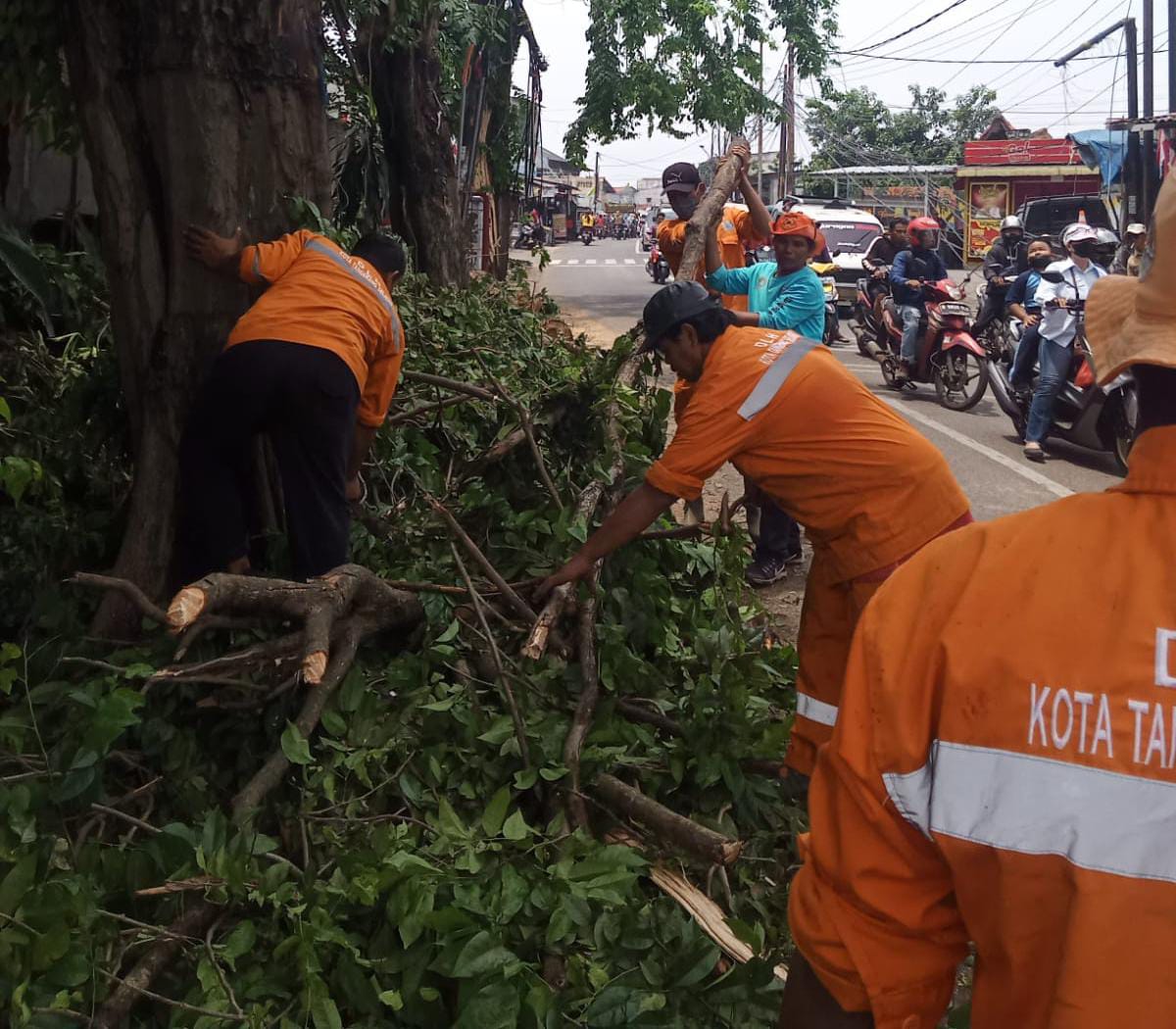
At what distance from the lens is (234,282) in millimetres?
3609

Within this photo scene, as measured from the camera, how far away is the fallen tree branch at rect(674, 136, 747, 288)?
5422 millimetres

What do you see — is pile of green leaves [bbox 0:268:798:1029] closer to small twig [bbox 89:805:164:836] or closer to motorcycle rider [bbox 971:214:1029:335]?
small twig [bbox 89:805:164:836]

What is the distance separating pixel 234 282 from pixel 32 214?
288cm

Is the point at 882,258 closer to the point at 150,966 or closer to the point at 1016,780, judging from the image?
the point at 150,966

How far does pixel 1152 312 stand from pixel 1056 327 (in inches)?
305

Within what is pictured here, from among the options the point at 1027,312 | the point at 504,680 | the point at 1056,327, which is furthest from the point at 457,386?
the point at 1027,312

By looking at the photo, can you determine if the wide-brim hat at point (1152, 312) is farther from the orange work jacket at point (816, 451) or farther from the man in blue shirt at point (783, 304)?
the man in blue shirt at point (783, 304)

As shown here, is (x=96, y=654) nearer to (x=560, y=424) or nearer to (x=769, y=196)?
(x=560, y=424)

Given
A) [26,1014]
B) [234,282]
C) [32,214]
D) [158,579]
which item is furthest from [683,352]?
[32,214]

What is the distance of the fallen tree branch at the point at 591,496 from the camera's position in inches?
124

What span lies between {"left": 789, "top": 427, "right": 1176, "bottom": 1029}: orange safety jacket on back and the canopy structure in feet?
63.0

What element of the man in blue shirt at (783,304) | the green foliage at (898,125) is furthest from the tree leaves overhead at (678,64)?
the green foliage at (898,125)

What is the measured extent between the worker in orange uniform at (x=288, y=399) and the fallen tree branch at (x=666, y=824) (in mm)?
1331

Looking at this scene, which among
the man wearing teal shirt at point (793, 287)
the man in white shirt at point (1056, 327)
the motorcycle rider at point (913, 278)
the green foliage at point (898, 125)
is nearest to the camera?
the man wearing teal shirt at point (793, 287)
